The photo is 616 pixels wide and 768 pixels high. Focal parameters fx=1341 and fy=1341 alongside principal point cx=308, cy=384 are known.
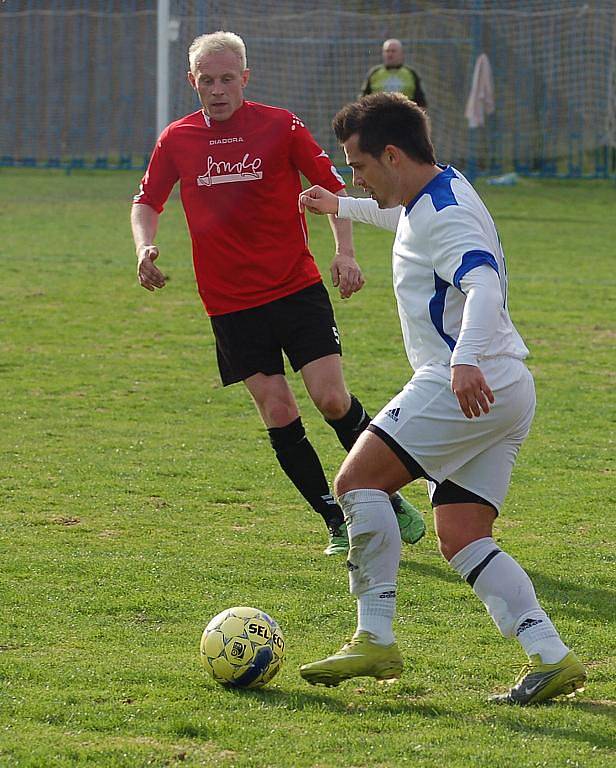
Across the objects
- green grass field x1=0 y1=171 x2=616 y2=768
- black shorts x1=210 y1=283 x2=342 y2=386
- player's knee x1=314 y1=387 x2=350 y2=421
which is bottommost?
green grass field x1=0 y1=171 x2=616 y2=768

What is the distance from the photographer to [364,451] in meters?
4.18

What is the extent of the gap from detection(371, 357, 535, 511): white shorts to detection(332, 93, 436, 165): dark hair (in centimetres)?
70

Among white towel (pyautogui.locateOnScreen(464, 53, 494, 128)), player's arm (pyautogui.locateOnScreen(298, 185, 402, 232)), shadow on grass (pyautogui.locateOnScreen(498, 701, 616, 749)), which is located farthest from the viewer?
white towel (pyautogui.locateOnScreen(464, 53, 494, 128))

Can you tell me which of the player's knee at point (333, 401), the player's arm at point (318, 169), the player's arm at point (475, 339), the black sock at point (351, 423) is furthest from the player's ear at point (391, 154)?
the black sock at point (351, 423)

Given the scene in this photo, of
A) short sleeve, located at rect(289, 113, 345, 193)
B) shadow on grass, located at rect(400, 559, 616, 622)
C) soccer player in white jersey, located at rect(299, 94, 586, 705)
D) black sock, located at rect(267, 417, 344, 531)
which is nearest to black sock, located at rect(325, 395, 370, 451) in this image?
black sock, located at rect(267, 417, 344, 531)

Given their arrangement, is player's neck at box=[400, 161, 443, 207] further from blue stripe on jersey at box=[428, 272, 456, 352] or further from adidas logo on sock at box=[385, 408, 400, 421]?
adidas logo on sock at box=[385, 408, 400, 421]

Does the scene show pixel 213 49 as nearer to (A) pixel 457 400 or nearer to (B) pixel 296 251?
(B) pixel 296 251

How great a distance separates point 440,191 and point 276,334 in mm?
1928

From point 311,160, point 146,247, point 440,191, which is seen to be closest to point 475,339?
point 440,191

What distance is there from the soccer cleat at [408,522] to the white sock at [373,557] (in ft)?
5.47

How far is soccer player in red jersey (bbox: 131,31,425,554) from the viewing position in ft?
19.4

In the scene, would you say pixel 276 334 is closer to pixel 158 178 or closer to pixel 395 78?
pixel 158 178

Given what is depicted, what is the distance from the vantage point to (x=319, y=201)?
195 inches

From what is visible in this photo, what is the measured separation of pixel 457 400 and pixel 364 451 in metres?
0.36
